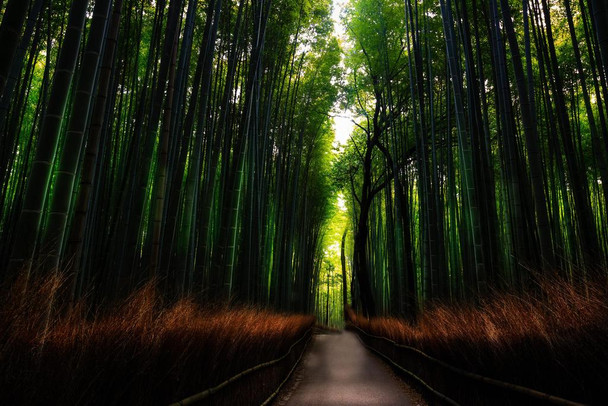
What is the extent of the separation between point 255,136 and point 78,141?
291 cm

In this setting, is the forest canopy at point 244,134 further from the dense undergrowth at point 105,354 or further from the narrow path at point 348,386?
the narrow path at point 348,386

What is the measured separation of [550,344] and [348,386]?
2619 mm

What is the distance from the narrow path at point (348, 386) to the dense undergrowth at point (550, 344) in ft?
3.63

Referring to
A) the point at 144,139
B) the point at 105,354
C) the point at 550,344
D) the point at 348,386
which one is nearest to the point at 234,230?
the point at 144,139

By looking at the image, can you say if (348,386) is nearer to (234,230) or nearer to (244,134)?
(234,230)

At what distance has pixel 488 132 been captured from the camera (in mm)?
3953

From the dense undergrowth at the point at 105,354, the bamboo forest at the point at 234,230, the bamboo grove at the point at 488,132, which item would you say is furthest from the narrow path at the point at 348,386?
the dense undergrowth at the point at 105,354

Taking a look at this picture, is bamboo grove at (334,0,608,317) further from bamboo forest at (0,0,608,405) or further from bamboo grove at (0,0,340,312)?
bamboo grove at (0,0,340,312)

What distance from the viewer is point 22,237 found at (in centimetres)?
127

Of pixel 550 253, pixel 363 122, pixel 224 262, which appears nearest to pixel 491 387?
pixel 550 253

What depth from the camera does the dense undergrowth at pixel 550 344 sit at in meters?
1.27

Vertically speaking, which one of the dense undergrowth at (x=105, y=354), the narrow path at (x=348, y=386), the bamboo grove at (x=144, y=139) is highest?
the bamboo grove at (x=144, y=139)

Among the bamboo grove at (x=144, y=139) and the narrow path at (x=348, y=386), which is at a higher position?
the bamboo grove at (x=144, y=139)

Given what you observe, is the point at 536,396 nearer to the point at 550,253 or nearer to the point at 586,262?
the point at 550,253
